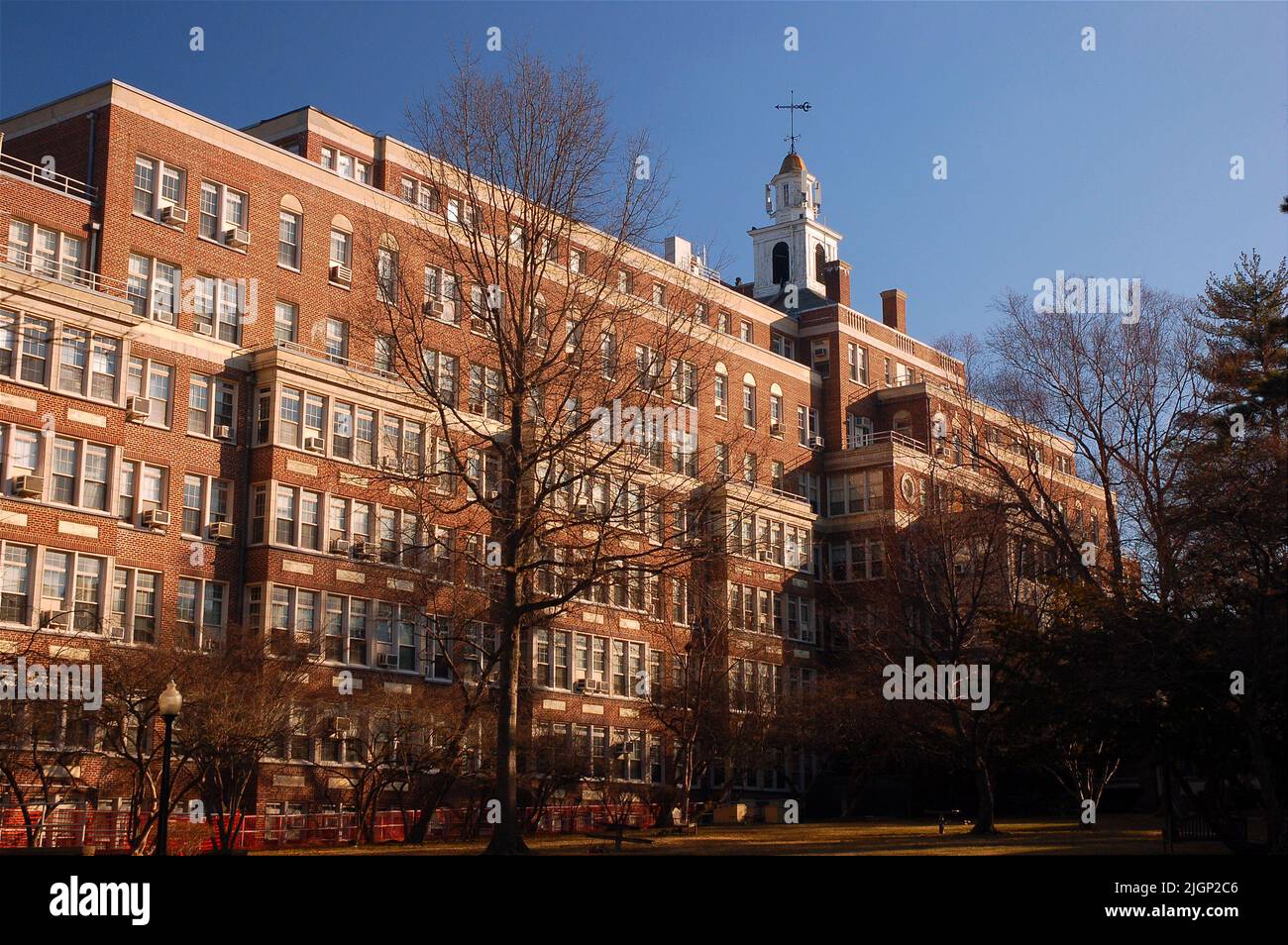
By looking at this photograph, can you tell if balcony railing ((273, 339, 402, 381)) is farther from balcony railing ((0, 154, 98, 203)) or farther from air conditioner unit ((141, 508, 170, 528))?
balcony railing ((0, 154, 98, 203))

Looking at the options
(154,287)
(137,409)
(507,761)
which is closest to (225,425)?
(137,409)

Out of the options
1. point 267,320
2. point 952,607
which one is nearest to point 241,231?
point 267,320

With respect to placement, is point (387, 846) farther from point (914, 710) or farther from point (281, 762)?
point (914, 710)

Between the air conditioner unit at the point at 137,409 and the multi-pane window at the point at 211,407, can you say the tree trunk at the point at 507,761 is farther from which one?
the multi-pane window at the point at 211,407

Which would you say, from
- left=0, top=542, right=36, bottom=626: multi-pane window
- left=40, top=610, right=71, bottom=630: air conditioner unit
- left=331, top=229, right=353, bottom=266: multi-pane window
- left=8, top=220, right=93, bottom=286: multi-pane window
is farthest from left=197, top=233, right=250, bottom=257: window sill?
left=40, top=610, right=71, bottom=630: air conditioner unit

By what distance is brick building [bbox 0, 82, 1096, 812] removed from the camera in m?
38.5

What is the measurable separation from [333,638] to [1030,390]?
24.0 meters

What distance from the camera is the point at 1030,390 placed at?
4694 centimetres

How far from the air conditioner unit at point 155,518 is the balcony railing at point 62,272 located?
20.9ft

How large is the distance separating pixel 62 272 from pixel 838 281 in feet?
162

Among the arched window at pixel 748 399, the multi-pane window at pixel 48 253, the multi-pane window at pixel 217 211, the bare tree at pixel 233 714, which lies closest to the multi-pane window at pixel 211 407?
the multi-pane window at pixel 48 253

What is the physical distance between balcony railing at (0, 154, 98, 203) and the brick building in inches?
5.9

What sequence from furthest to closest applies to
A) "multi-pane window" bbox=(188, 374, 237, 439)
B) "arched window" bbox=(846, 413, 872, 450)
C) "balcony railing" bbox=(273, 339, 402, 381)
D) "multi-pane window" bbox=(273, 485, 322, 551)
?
"arched window" bbox=(846, 413, 872, 450), "balcony railing" bbox=(273, 339, 402, 381), "multi-pane window" bbox=(273, 485, 322, 551), "multi-pane window" bbox=(188, 374, 237, 439)
